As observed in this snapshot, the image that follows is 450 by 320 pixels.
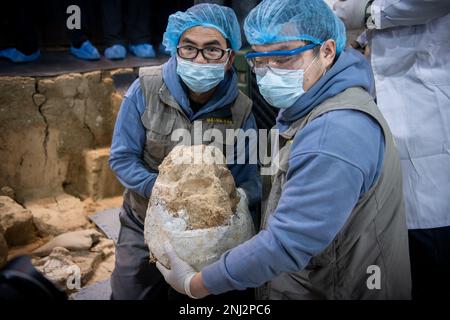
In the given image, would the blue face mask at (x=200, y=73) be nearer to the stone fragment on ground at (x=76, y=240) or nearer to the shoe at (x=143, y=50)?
the shoe at (x=143, y=50)

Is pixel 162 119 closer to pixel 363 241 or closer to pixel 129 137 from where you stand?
pixel 129 137

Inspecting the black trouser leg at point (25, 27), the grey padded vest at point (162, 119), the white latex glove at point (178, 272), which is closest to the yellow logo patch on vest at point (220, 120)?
the grey padded vest at point (162, 119)

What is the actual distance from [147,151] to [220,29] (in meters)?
0.59

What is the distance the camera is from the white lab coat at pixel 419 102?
1.46 m

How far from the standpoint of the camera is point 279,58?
120cm

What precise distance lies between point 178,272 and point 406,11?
44.1 inches

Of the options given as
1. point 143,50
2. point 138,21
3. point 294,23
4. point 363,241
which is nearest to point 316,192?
point 363,241

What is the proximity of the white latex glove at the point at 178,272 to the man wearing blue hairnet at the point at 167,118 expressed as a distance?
→ 0.39 metres

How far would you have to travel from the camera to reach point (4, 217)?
209 cm

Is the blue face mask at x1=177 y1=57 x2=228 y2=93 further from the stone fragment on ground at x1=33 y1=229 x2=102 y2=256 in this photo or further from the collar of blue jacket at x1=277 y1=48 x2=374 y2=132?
the stone fragment on ground at x1=33 y1=229 x2=102 y2=256

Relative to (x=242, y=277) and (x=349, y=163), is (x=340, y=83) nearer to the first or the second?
(x=349, y=163)

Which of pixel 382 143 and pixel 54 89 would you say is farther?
pixel 54 89

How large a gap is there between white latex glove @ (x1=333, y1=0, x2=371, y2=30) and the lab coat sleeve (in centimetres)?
4

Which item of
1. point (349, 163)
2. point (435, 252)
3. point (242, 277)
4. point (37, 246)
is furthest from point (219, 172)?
point (37, 246)
